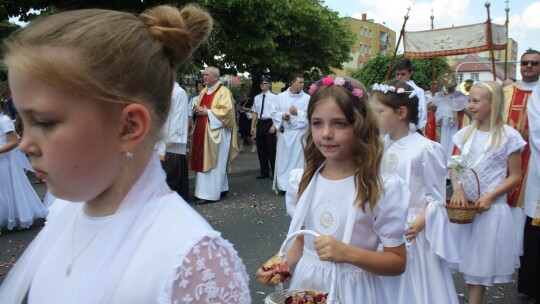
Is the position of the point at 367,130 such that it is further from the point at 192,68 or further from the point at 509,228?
the point at 192,68

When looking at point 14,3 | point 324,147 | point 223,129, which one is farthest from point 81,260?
point 14,3

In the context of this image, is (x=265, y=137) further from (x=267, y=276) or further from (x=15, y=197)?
(x=267, y=276)

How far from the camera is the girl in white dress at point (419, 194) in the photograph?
333cm

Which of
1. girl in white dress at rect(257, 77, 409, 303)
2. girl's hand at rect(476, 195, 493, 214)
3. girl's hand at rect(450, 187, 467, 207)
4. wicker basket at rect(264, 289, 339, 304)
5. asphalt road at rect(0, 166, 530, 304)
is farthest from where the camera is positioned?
asphalt road at rect(0, 166, 530, 304)

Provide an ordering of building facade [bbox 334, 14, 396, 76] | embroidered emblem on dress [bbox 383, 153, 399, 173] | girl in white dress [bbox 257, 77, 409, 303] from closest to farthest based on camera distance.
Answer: girl in white dress [bbox 257, 77, 409, 303]
embroidered emblem on dress [bbox 383, 153, 399, 173]
building facade [bbox 334, 14, 396, 76]

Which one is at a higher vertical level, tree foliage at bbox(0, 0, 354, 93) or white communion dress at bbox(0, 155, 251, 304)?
tree foliage at bbox(0, 0, 354, 93)

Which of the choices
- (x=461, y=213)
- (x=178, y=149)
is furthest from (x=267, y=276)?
(x=178, y=149)

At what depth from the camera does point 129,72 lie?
1.15m

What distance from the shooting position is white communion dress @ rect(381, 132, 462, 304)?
10.9ft

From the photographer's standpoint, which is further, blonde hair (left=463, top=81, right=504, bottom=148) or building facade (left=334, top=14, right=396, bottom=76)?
building facade (left=334, top=14, right=396, bottom=76)

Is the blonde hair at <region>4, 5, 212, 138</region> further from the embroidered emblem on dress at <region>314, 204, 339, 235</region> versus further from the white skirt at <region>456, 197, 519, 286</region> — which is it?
the white skirt at <region>456, 197, 519, 286</region>

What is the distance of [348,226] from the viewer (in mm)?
2338

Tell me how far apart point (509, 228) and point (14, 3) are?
1234 centimetres

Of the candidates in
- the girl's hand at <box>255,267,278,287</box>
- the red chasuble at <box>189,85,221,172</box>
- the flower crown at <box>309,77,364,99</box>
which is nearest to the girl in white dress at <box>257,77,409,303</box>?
the flower crown at <box>309,77,364,99</box>
